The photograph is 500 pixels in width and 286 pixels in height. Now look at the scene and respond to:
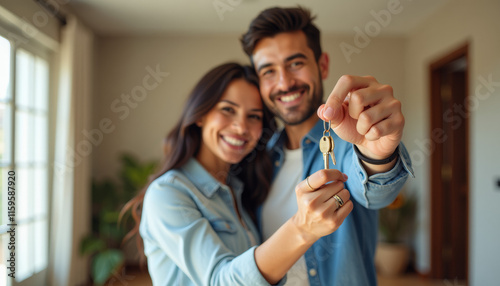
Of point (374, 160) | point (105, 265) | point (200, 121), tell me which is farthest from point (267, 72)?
point (105, 265)

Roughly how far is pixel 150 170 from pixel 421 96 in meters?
3.13

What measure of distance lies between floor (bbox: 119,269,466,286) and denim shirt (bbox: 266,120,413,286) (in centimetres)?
284

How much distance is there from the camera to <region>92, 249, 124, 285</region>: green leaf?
3.26 m

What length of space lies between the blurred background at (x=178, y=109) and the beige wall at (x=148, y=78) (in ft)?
0.04

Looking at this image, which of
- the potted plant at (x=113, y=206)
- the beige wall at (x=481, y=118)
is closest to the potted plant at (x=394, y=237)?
the beige wall at (x=481, y=118)

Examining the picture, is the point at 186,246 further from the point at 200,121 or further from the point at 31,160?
the point at 31,160

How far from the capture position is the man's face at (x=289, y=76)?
1063 mm

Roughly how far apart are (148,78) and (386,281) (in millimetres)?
3531

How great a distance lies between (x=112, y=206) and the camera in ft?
12.5

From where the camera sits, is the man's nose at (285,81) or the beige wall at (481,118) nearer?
the man's nose at (285,81)

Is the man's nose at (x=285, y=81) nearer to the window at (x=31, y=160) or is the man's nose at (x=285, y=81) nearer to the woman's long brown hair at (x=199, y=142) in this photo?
the woman's long brown hair at (x=199, y=142)

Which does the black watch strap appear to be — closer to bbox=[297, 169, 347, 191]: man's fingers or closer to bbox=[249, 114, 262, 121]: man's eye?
bbox=[297, 169, 347, 191]: man's fingers

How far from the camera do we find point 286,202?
1131 millimetres

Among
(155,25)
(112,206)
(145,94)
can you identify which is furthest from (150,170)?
(155,25)
